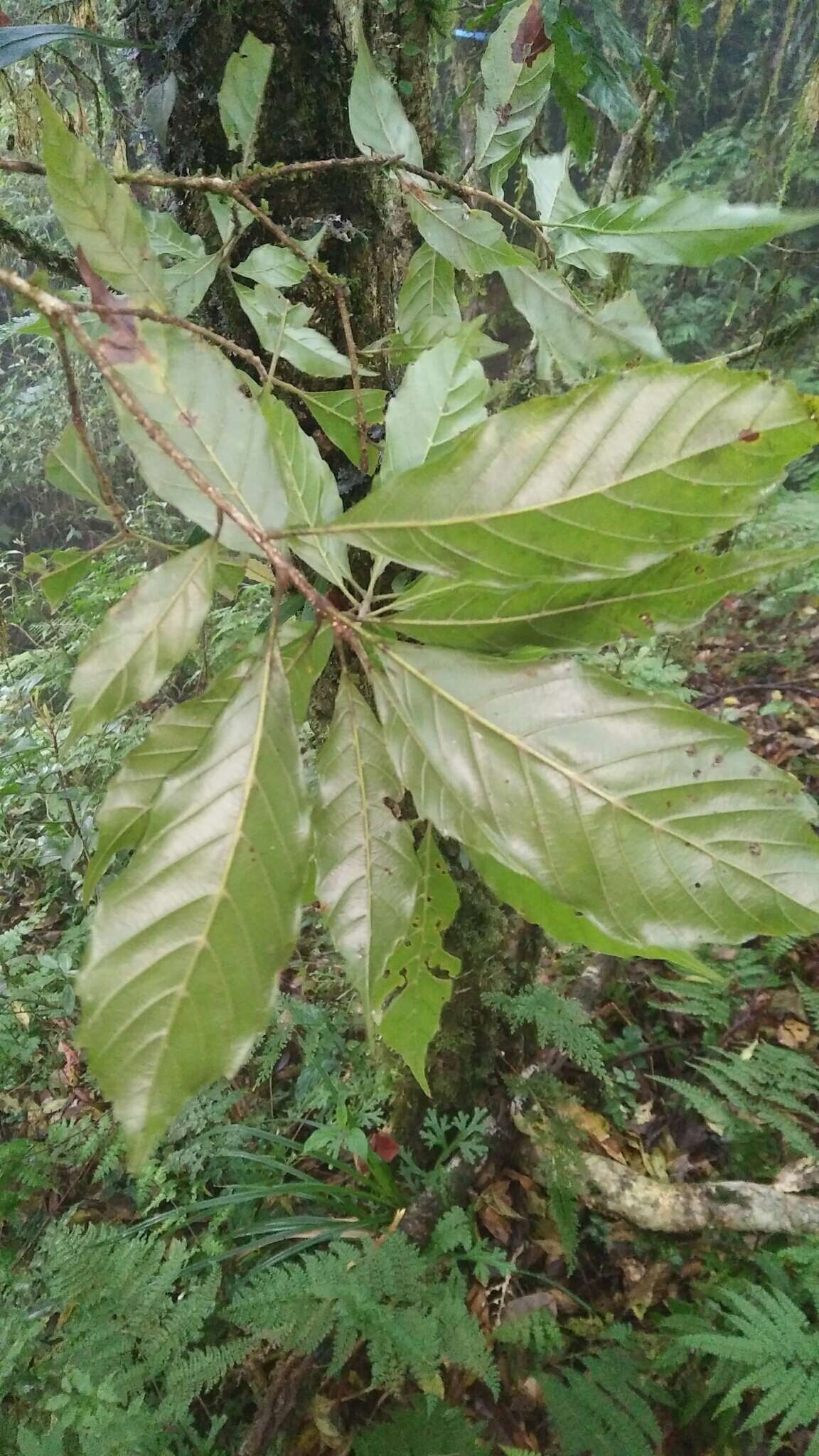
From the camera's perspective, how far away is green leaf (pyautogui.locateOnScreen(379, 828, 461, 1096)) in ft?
2.89

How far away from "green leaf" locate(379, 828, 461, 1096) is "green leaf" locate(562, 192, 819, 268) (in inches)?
25.1

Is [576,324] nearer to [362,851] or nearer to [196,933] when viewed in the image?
[362,851]

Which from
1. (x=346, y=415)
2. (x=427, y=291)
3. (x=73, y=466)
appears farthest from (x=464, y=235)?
(x=73, y=466)

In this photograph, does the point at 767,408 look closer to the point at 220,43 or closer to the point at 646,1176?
the point at 220,43

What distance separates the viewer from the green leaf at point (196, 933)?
450mm

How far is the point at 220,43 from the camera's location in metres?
0.98

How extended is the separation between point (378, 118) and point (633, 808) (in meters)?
0.83

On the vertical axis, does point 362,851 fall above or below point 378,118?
below

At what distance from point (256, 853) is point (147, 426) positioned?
0.88ft

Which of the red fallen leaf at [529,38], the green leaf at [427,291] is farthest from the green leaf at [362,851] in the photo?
the red fallen leaf at [529,38]

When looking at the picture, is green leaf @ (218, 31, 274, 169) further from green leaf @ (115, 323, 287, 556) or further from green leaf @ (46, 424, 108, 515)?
green leaf @ (115, 323, 287, 556)

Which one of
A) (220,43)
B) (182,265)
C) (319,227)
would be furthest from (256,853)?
(220,43)

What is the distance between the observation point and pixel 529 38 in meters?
0.93

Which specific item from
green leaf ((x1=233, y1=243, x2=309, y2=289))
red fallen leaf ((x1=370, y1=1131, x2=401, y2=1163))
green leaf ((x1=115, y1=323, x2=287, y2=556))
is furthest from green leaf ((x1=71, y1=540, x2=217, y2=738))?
red fallen leaf ((x1=370, y1=1131, x2=401, y2=1163))
